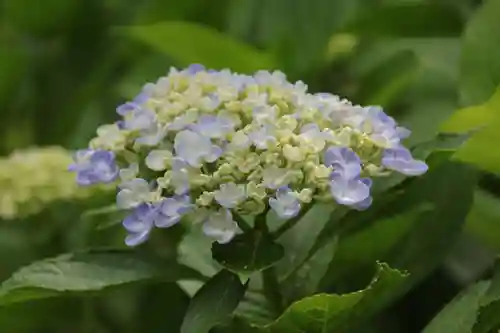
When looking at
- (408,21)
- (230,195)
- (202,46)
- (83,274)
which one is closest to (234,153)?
(230,195)

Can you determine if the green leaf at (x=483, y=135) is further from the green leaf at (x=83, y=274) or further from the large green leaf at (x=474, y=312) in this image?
the green leaf at (x=83, y=274)

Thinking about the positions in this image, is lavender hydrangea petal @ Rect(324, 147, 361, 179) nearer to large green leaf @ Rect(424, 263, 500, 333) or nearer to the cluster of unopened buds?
the cluster of unopened buds

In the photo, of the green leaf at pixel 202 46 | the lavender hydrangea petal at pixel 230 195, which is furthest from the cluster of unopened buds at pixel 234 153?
the green leaf at pixel 202 46

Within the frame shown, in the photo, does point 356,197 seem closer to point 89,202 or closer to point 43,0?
point 89,202

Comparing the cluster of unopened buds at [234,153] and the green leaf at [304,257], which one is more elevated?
the cluster of unopened buds at [234,153]

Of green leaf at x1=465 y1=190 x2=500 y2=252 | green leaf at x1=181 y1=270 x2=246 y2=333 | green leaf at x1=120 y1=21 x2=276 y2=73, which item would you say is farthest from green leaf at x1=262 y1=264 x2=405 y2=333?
green leaf at x1=120 y1=21 x2=276 y2=73
